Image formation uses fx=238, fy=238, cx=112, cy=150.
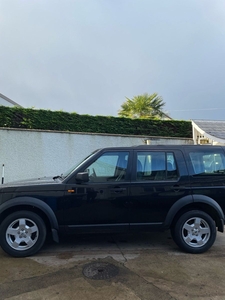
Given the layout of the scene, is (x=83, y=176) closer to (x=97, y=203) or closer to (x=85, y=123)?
(x=97, y=203)

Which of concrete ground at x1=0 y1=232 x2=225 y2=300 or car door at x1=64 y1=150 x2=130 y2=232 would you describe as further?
car door at x1=64 y1=150 x2=130 y2=232

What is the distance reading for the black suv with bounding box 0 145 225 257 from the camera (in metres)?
3.92

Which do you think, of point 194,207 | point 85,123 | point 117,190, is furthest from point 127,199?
point 85,123

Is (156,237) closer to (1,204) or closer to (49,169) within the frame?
(1,204)

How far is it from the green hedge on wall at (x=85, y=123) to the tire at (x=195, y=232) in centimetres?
702

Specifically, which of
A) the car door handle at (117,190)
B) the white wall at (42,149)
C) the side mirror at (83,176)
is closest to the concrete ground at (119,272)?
the car door handle at (117,190)

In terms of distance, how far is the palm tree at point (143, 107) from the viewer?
1556cm

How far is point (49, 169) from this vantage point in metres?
9.45

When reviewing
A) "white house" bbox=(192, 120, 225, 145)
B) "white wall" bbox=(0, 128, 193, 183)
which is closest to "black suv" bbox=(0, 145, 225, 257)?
"white wall" bbox=(0, 128, 193, 183)

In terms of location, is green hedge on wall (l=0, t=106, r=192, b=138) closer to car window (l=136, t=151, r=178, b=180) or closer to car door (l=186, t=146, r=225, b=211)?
car window (l=136, t=151, r=178, b=180)

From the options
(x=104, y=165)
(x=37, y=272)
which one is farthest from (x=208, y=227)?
(x=37, y=272)

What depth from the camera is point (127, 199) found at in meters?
4.07

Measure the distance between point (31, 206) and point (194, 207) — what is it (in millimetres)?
2846

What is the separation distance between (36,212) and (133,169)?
181 cm
